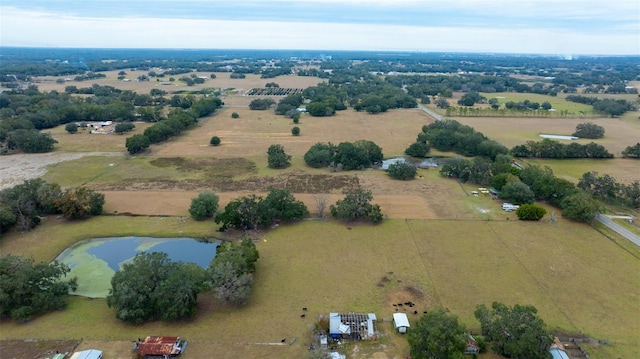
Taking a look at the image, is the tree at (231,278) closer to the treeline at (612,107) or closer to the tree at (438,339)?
the tree at (438,339)

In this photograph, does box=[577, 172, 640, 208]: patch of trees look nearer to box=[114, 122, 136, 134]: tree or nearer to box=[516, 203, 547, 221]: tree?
box=[516, 203, 547, 221]: tree

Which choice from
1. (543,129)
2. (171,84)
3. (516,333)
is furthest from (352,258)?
(171,84)

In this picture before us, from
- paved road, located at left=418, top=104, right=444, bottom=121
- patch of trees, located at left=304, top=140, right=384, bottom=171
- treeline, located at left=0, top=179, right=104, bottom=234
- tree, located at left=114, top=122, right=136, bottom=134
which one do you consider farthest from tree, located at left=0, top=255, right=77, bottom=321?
paved road, located at left=418, top=104, right=444, bottom=121

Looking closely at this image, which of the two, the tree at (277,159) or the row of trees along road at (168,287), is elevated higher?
the tree at (277,159)

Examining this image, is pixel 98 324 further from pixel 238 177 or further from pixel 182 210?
pixel 238 177

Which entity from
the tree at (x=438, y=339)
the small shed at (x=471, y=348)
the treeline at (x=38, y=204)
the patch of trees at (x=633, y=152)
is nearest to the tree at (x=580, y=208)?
the small shed at (x=471, y=348)

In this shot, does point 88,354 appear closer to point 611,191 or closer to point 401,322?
point 401,322
